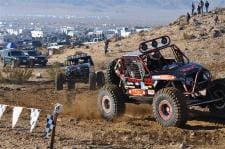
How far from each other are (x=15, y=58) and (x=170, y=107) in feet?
92.0

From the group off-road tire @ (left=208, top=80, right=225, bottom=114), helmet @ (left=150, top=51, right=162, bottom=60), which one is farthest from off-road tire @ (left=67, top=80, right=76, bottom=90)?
off-road tire @ (left=208, top=80, right=225, bottom=114)

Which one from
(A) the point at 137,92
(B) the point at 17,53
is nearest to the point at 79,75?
(A) the point at 137,92

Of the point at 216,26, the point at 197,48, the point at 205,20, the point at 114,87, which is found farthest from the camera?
the point at 205,20

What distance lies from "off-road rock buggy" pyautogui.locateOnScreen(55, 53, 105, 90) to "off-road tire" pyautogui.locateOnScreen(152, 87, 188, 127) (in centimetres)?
Answer: 957

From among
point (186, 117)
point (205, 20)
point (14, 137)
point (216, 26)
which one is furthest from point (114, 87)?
point (205, 20)

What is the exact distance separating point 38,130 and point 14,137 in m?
0.92

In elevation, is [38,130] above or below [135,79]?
below

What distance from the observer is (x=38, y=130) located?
13.4 metres

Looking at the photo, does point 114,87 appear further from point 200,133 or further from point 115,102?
point 200,133

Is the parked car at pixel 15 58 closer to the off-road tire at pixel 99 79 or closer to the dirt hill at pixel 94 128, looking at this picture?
the off-road tire at pixel 99 79

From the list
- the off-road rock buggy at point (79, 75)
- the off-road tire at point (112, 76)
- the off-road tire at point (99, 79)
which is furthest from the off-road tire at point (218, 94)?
the off-road tire at point (99, 79)

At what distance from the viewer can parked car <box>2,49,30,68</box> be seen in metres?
39.8

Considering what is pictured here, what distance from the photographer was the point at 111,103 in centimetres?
1520

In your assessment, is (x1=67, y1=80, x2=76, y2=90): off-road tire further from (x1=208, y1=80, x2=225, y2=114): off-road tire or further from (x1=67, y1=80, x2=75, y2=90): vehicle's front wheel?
(x1=208, y1=80, x2=225, y2=114): off-road tire
